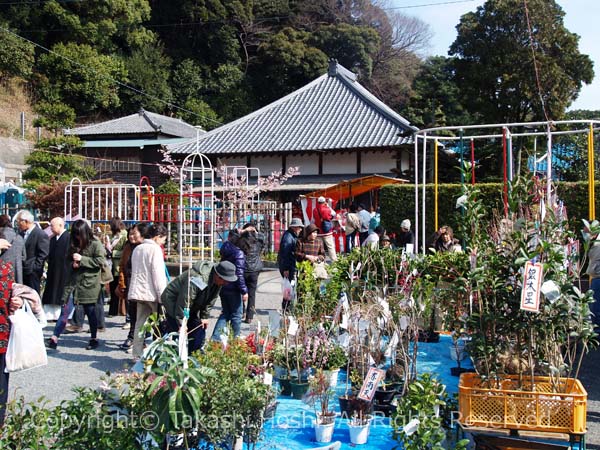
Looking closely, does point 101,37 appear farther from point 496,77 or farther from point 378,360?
point 378,360

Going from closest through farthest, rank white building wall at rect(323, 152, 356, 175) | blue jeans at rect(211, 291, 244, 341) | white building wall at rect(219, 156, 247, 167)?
blue jeans at rect(211, 291, 244, 341), white building wall at rect(323, 152, 356, 175), white building wall at rect(219, 156, 247, 167)

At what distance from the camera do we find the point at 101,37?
3153cm

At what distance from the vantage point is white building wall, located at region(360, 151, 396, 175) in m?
20.2

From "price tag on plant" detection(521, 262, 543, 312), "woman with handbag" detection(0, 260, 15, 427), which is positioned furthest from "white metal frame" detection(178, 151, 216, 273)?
"price tag on plant" detection(521, 262, 543, 312)

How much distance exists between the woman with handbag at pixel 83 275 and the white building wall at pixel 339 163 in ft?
47.6

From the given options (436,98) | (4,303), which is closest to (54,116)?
A: (436,98)

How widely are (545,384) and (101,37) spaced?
31844 mm

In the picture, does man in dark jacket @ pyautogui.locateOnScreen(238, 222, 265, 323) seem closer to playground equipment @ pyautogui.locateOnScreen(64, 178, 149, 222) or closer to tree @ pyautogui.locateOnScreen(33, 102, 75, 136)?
playground equipment @ pyautogui.locateOnScreen(64, 178, 149, 222)

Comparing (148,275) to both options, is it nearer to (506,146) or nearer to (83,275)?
(83,275)

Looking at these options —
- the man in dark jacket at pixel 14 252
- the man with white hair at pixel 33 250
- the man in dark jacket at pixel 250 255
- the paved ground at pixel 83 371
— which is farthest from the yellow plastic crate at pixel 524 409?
the man with white hair at pixel 33 250

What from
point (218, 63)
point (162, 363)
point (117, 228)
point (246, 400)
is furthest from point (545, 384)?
point (218, 63)

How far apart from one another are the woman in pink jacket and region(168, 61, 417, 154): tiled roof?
14132 millimetres

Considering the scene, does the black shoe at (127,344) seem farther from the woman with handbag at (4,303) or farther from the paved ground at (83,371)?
the woman with handbag at (4,303)

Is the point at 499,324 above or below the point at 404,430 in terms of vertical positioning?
above
